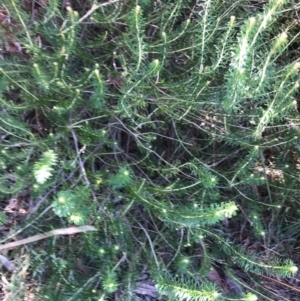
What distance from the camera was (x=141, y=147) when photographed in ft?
5.57

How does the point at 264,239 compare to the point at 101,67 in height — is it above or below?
below

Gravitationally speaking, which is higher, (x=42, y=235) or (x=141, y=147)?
(x=141, y=147)

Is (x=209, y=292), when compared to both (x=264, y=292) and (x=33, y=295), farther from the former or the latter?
(x=33, y=295)

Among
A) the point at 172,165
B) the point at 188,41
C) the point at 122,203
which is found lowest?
the point at 122,203

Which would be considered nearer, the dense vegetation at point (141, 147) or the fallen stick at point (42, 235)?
the dense vegetation at point (141, 147)

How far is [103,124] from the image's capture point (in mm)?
1766

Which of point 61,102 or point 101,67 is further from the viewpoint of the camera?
point 101,67

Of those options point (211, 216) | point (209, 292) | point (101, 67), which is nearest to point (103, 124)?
point (101, 67)

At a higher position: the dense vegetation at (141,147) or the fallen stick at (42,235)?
the dense vegetation at (141,147)

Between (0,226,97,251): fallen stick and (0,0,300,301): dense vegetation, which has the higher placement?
(0,0,300,301): dense vegetation

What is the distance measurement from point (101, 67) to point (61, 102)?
0.22 metres

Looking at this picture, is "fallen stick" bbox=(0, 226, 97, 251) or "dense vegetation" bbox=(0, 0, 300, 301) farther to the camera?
"fallen stick" bbox=(0, 226, 97, 251)

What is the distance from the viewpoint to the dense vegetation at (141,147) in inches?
58.2

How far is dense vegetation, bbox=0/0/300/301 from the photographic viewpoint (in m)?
1.48
